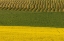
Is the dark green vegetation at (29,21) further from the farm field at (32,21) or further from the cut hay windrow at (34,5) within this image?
the cut hay windrow at (34,5)

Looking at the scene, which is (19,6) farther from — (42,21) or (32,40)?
(32,40)

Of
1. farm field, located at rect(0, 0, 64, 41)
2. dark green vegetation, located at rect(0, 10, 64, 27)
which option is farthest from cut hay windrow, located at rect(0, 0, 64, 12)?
dark green vegetation, located at rect(0, 10, 64, 27)

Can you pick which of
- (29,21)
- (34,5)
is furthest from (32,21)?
(34,5)

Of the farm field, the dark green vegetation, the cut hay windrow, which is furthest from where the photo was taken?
the cut hay windrow

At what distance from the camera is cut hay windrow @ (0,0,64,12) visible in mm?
7466

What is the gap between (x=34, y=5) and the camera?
780 centimetres

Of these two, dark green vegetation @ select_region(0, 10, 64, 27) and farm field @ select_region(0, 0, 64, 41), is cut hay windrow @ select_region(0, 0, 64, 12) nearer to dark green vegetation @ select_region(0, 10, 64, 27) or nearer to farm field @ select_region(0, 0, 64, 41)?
farm field @ select_region(0, 0, 64, 41)

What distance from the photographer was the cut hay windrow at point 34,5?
7466 millimetres

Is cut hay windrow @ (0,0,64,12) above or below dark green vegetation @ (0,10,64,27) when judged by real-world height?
below

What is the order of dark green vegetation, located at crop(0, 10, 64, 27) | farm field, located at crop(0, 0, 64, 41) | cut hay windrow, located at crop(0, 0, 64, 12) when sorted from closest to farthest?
farm field, located at crop(0, 0, 64, 41) → dark green vegetation, located at crop(0, 10, 64, 27) → cut hay windrow, located at crop(0, 0, 64, 12)

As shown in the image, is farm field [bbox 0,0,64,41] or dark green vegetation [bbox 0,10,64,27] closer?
farm field [bbox 0,0,64,41]

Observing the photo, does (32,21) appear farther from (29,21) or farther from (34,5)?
(34,5)

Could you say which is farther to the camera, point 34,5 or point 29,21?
point 34,5

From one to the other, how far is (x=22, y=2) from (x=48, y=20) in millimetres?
3088
